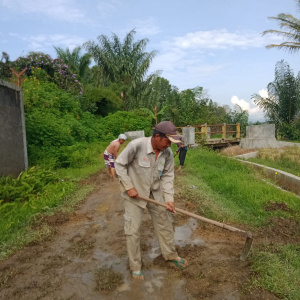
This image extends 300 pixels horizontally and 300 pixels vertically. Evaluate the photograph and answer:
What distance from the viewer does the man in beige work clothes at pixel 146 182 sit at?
3096 millimetres

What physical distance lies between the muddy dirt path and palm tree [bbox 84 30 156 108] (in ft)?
66.4

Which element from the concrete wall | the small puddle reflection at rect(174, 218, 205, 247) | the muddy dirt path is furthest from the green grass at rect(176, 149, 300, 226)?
the concrete wall

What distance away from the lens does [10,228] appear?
181 inches

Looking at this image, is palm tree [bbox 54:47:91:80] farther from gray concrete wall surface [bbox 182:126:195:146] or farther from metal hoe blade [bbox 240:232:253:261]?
metal hoe blade [bbox 240:232:253:261]

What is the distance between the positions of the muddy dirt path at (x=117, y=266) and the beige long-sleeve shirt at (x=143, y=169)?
88 cm

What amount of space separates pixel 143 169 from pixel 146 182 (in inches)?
6.2

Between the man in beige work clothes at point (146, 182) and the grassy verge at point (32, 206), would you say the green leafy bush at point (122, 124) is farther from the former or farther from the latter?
the man in beige work clothes at point (146, 182)

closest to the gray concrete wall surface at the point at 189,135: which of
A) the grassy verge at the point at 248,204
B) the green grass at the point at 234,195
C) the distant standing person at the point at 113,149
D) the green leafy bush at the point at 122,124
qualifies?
the grassy verge at the point at 248,204

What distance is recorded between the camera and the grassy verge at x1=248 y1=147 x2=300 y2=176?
10.7 m

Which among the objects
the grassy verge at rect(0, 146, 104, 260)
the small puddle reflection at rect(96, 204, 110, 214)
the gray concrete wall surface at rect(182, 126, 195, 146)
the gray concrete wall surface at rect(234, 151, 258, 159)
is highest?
the gray concrete wall surface at rect(182, 126, 195, 146)

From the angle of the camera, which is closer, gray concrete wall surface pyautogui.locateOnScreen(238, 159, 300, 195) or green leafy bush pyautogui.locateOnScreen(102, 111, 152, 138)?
gray concrete wall surface pyautogui.locateOnScreen(238, 159, 300, 195)

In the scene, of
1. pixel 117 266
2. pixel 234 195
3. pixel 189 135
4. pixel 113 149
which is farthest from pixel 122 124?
pixel 117 266

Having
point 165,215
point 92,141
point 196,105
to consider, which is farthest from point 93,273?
point 196,105

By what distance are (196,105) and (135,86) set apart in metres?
5.44
